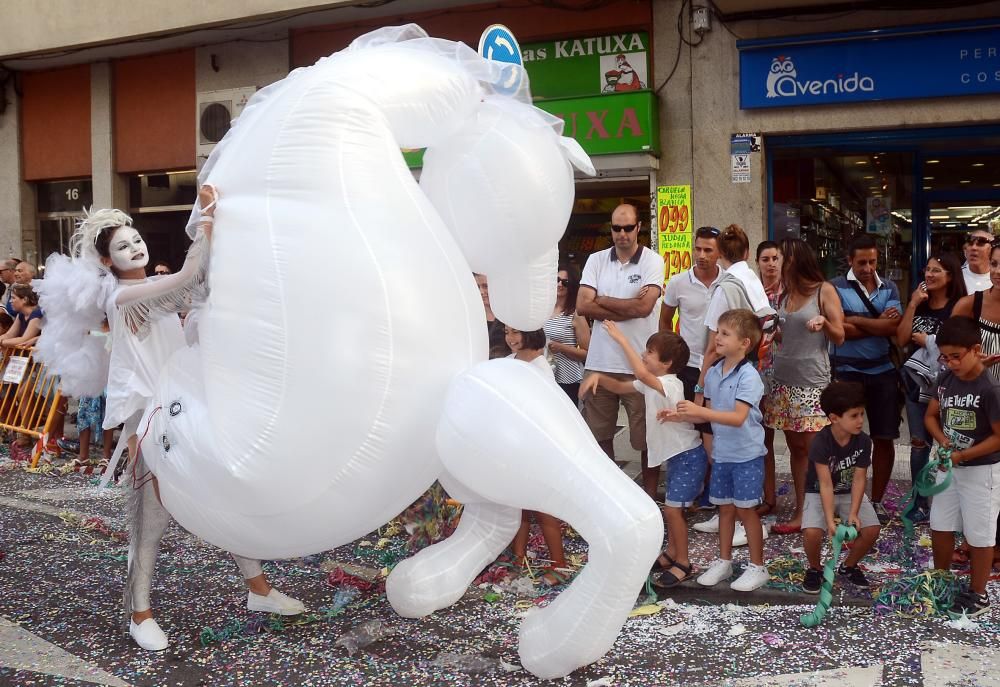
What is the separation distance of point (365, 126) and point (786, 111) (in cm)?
675

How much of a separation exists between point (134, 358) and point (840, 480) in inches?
118

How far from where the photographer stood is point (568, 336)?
19.6 feet

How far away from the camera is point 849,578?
433 cm

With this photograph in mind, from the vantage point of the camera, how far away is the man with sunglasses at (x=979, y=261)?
5582 millimetres

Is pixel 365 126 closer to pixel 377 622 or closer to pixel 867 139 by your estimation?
→ pixel 377 622

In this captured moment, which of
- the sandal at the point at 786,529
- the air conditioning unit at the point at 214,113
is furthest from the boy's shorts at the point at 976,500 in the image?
the air conditioning unit at the point at 214,113

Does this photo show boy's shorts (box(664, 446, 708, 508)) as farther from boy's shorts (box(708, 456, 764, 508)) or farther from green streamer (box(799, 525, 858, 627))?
green streamer (box(799, 525, 858, 627))

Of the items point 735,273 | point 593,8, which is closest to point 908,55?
point 593,8

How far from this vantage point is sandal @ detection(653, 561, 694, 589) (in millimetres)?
4348

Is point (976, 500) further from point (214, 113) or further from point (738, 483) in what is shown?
point (214, 113)

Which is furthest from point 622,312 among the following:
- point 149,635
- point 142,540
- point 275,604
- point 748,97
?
point 748,97

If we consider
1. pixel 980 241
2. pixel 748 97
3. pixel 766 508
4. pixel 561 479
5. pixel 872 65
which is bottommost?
pixel 766 508

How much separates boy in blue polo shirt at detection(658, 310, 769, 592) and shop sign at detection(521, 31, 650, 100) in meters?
5.59

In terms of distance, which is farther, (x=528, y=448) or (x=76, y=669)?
(x=76, y=669)
